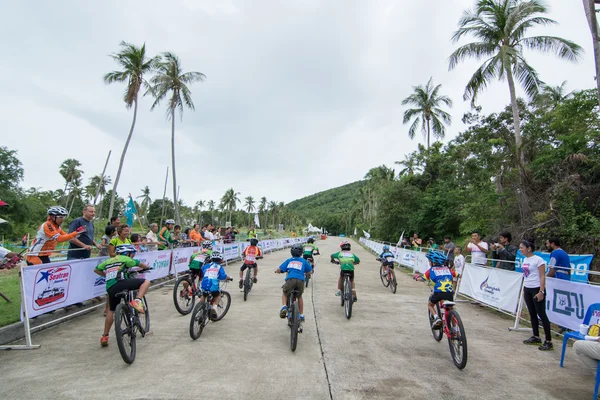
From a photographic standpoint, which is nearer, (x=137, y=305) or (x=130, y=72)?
(x=137, y=305)

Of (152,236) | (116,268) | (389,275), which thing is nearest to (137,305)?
(116,268)

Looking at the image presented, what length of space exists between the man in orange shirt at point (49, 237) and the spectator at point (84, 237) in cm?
33

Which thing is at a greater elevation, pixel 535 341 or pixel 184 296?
pixel 184 296

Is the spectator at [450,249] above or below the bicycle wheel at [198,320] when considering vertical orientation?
above

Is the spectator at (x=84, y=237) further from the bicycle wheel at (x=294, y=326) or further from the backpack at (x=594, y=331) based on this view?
the backpack at (x=594, y=331)

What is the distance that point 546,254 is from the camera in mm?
8016

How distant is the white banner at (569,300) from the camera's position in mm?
5304

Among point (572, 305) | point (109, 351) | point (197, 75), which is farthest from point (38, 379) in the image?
point (197, 75)

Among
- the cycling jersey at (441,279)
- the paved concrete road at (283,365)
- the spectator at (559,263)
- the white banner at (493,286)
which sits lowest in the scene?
the paved concrete road at (283,365)

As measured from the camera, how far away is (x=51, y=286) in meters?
5.88

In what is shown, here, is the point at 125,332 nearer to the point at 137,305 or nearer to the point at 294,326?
the point at 137,305

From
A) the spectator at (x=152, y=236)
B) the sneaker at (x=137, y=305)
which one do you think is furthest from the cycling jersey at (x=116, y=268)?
the spectator at (x=152, y=236)

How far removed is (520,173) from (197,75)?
23.9 m

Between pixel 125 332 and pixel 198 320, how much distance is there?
51.1 inches
